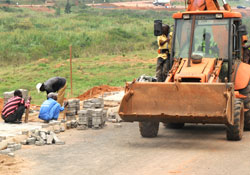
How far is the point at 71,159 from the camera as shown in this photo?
36.8 ft

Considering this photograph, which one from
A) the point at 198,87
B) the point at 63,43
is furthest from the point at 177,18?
the point at 63,43

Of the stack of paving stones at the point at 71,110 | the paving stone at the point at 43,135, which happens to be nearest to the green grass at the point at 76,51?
the stack of paving stones at the point at 71,110

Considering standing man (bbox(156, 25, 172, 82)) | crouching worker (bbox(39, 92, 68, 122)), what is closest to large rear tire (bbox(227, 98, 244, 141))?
standing man (bbox(156, 25, 172, 82))

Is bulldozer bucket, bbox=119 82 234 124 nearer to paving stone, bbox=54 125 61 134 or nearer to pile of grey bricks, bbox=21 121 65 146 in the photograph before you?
pile of grey bricks, bbox=21 121 65 146

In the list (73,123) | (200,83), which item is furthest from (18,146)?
(200,83)

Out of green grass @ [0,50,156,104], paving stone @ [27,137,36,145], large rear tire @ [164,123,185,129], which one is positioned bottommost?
green grass @ [0,50,156,104]

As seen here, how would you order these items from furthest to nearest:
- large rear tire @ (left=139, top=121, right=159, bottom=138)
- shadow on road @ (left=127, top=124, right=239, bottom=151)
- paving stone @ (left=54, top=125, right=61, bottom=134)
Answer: paving stone @ (left=54, top=125, right=61, bottom=134) < large rear tire @ (left=139, top=121, right=159, bottom=138) < shadow on road @ (left=127, top=124, right=239, bottom=151)

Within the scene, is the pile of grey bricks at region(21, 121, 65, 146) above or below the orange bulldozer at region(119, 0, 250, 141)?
below

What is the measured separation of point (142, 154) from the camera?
38.0 feet

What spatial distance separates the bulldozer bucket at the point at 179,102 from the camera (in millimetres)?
11789

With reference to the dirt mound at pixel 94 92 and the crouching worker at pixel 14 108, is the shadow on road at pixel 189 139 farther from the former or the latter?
the dirt mound at pixel 94 92

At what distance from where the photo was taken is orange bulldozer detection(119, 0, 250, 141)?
11891 millimetres

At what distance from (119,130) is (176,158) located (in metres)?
4.08

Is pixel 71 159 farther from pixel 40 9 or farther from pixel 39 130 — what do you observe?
pixel 40 9
